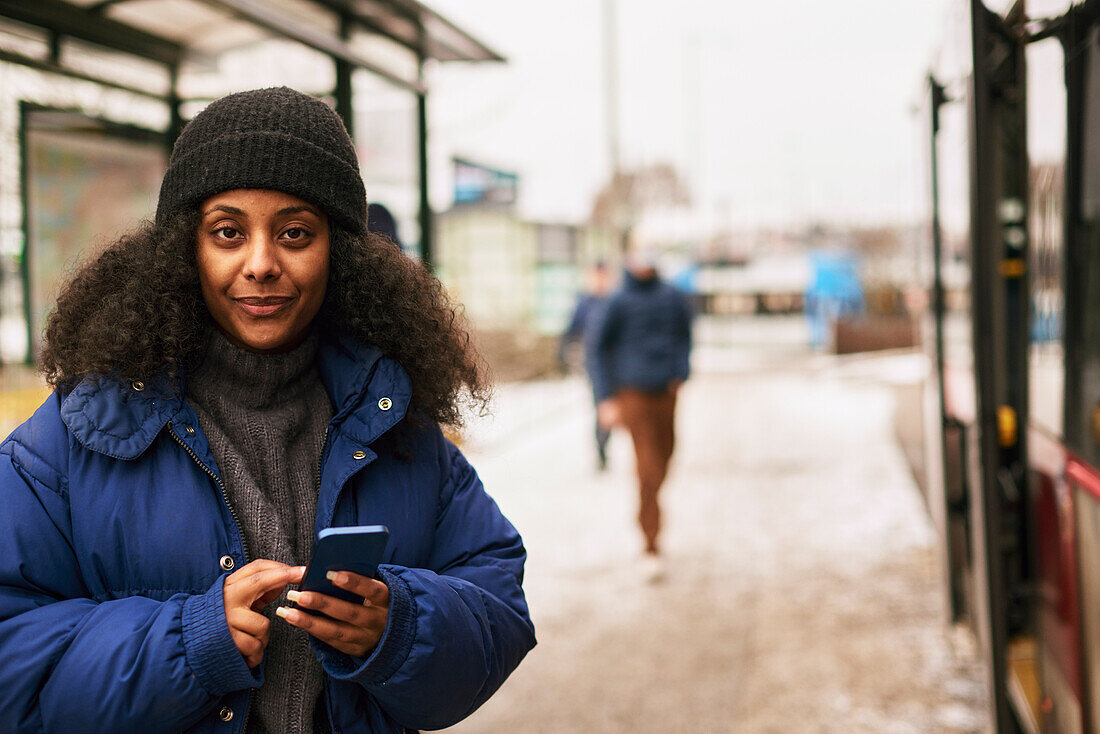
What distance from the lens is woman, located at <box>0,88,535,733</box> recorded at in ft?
4.46

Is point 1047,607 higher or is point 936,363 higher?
→ point 936,363

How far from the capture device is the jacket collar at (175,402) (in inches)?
56.4

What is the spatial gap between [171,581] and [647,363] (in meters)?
4.99

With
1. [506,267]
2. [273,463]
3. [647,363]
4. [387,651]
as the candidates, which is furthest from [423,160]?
[506,267]

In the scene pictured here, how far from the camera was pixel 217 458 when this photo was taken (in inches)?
59.8

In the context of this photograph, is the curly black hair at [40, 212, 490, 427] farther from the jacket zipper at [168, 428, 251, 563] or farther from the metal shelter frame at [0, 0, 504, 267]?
the metal shelter frame at [0, 0, 504, 267]

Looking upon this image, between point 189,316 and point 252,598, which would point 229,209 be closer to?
point 189,316

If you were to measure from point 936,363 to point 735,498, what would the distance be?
3.46m


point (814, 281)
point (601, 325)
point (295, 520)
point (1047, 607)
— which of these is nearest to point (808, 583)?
point (601, 325)

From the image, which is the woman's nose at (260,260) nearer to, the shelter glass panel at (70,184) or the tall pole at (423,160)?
the shelter glass panel at (70,184)

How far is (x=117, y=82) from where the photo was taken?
360 centimetres

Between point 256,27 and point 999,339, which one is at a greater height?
point 256,27

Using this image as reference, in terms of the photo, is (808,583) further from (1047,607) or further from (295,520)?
(295,520)

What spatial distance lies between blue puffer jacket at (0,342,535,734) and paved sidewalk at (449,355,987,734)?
51cm
